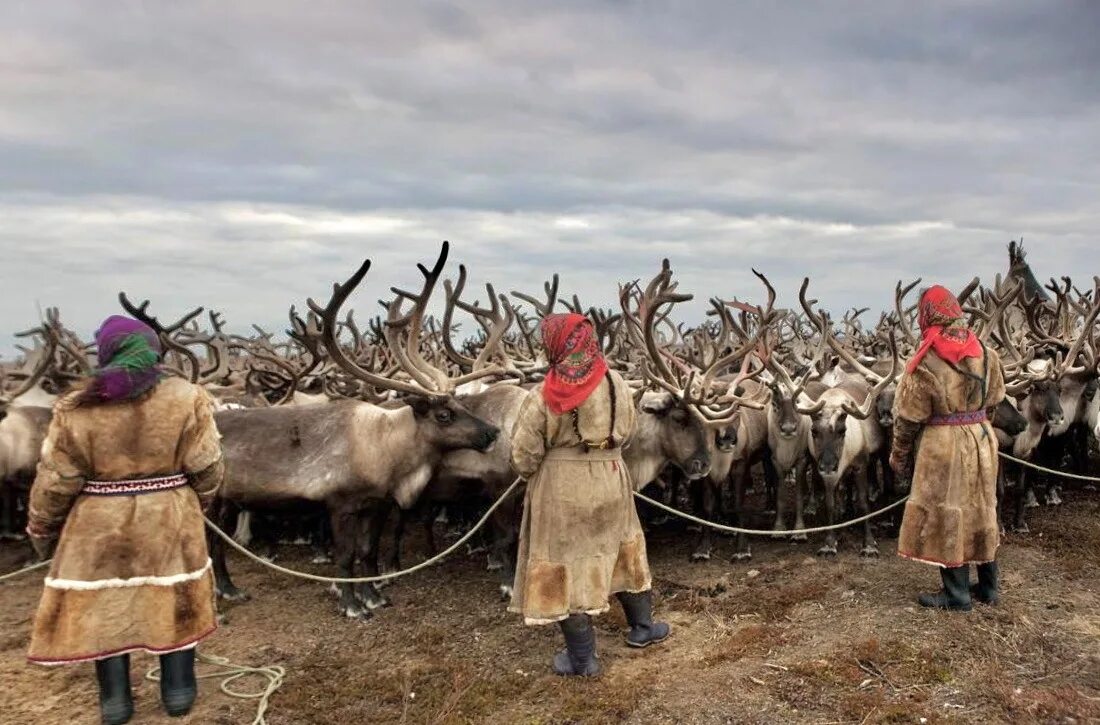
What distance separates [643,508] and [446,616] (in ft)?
11.2

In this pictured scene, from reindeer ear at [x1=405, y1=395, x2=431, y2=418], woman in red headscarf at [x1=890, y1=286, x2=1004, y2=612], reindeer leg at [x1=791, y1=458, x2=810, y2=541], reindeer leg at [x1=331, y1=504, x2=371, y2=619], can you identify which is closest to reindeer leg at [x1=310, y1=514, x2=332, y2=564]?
reindeer leg at [x1=331, y1=504, x2=371, y2=619]

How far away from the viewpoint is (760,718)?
4508mm

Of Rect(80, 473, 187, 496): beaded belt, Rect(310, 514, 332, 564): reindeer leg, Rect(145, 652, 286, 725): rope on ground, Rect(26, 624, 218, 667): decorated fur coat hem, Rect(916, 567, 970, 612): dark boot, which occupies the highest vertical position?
Rect(80, 473, 187, 496): beaded belt

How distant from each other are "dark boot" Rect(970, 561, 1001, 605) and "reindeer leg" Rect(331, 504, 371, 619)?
4785mm

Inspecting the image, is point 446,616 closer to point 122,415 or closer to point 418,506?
point 418,506

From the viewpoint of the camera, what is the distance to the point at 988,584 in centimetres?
588

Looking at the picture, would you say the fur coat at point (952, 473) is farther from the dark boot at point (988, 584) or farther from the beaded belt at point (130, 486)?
the beaded belt at point (130, 486)

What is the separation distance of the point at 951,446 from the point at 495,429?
3383mm

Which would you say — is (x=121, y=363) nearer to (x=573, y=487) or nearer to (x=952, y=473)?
(x=573, y=487)

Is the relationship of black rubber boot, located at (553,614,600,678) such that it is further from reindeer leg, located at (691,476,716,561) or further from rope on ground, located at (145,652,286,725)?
reindeer leg, located at (691,476,716,561)

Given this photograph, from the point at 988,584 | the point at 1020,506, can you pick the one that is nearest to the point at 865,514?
the point at 1020,506

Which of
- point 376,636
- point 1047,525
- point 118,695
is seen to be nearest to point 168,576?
point 118,695

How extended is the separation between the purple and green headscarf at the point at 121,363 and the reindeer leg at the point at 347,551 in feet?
8.43

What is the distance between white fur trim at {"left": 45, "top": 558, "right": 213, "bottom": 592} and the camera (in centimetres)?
420
